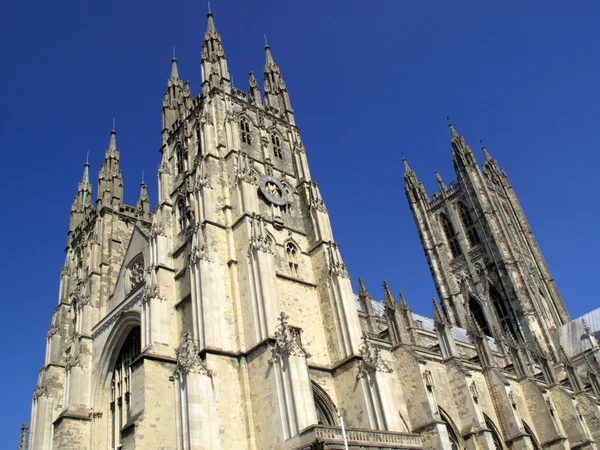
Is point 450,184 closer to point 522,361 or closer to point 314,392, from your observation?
point 522,361

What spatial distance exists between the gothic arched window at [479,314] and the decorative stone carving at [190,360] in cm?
4099

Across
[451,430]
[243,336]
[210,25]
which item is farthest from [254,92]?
[451,430]

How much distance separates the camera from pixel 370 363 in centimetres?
2388

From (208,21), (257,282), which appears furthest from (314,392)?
(208,21)

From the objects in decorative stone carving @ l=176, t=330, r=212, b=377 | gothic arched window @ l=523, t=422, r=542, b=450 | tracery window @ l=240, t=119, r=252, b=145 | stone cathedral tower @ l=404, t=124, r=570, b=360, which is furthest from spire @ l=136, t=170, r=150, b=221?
stone cathedral tower @ l=404, t=124, r=570, b=360

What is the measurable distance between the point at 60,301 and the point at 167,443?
19913 mm

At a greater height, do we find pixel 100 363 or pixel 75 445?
pixel 100 363

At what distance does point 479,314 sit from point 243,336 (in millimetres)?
39392

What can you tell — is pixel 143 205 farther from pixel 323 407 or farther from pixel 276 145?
pixel 323 407

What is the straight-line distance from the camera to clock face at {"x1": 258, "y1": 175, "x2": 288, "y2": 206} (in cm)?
2998

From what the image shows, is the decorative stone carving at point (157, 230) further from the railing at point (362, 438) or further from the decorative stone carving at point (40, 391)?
the railing at point (362, 438)

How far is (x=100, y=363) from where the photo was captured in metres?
30.4

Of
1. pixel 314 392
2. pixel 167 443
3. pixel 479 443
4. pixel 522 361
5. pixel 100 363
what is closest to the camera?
pixel 167 443

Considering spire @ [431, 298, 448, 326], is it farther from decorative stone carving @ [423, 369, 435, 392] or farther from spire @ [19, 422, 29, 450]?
spire @ [19, 422, 29, 450]
